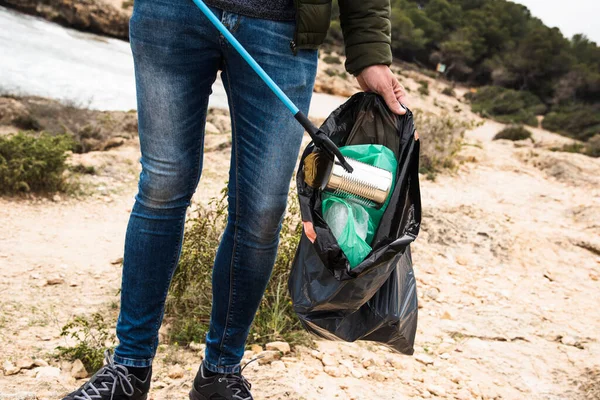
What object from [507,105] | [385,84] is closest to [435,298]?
[385,84]

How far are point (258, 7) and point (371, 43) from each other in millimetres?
310

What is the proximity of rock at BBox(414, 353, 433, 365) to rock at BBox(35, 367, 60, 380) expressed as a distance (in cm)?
140

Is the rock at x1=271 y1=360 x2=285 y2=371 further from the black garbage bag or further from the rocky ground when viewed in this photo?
the black garbage bag

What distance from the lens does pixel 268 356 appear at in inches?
83.6

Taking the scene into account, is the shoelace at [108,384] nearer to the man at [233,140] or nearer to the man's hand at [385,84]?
the man at [233,140]

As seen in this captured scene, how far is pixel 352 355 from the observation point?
2.28 metres

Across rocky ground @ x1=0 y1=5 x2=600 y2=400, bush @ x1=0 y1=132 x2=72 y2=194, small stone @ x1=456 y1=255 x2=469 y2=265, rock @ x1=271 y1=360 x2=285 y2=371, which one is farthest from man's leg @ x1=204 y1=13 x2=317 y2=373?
bush @ x1=0 y1=132 x2=72 y2=194

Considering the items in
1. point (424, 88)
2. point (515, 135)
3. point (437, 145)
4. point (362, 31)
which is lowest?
point (437, 145)

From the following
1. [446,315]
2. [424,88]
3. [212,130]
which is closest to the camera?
[446,315]

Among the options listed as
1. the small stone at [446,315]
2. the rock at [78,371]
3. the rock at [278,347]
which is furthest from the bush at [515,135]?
the rock at [78,371]

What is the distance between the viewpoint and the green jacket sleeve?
142cm

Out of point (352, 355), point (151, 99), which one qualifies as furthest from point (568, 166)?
point (151, 99)

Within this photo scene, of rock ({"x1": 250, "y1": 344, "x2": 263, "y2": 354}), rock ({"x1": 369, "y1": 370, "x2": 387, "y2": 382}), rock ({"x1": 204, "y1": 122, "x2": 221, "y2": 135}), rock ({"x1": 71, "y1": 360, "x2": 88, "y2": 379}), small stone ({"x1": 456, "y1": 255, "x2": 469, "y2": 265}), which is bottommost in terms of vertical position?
rock ({"x1": 71, "y1": 360, "x2": 88, "y2": 379})

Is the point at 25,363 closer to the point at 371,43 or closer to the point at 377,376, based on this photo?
the point at 377,376
